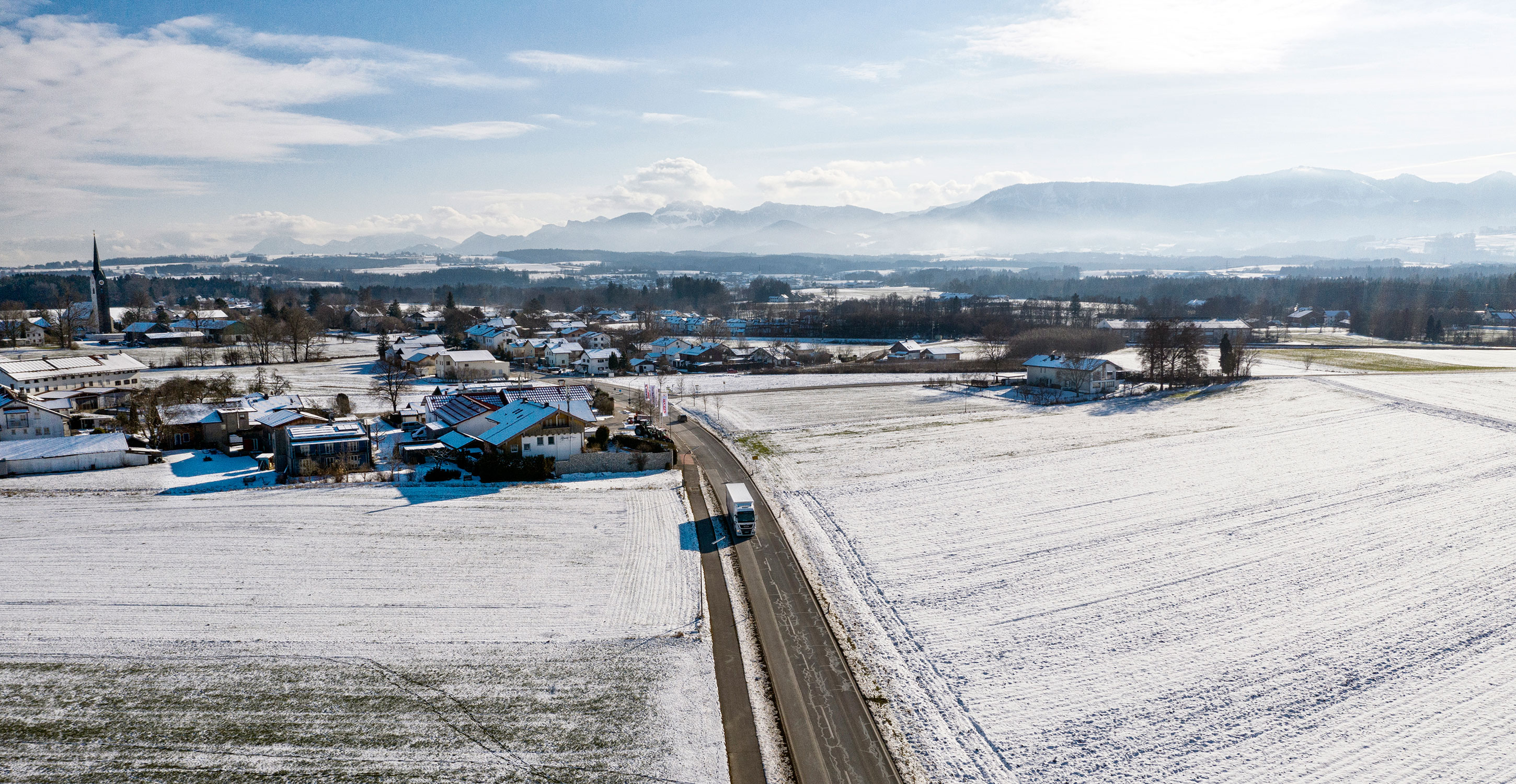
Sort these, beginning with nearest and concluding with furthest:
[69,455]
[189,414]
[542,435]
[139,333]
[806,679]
A: [806,679], [69,455], [542,435], [189,414], [139,333]

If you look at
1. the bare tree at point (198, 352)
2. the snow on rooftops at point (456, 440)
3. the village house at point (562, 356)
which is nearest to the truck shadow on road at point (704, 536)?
the snow on rooftops at point (456, 440)

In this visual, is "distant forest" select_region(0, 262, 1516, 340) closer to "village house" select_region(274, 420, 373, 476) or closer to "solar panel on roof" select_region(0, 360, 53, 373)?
"solar panel on roof" select_region(0, 360, 53, 373)

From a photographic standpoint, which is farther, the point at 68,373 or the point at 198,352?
the point at 198,352

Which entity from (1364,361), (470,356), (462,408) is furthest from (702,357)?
(1364,361)

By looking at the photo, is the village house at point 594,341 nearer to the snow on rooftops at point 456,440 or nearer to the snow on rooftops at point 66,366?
the snow on rooftops at point 66,366

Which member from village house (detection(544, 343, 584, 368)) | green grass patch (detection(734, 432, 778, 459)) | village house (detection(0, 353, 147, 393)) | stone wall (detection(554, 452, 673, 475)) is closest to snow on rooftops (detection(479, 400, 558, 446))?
stone wall (detection(554, 452, 673, 475))

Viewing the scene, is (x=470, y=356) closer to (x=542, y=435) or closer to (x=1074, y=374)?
(x=542, y=435)

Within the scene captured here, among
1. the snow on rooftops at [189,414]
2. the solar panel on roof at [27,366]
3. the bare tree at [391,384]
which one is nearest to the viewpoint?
the snow on rooftops at [189,414]
